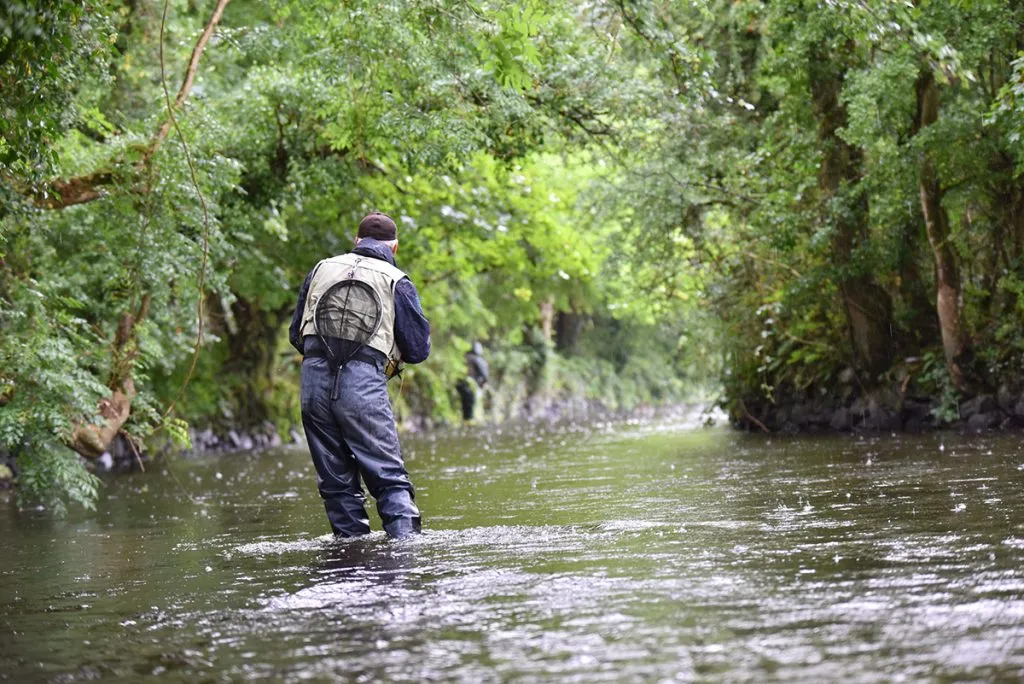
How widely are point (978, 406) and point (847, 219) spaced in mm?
2817

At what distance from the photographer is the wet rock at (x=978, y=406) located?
16203 mm

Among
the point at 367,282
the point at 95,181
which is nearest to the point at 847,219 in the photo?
the point at 95,181

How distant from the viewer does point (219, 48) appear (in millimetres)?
20078

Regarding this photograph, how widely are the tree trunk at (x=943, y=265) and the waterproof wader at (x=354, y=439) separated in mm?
9624

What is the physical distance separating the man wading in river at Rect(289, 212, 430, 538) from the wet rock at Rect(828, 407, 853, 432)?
11825 millimetres

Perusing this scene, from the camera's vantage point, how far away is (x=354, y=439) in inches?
317

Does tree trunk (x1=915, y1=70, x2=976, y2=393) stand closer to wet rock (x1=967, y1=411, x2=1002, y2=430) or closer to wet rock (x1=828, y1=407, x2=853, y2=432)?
wet rock (x1=967, y1=411, x2=1002, y2=430)

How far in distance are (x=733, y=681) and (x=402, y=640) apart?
4.41ft

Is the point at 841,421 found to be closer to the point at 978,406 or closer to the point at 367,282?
the point at 978,406

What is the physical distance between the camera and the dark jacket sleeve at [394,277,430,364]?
8.09 m

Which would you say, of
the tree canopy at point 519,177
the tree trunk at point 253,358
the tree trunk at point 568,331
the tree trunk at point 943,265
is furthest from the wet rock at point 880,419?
the tree trunk at point 568,331

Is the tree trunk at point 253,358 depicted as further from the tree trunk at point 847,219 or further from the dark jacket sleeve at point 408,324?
the dark jacket sleeve at point 408,324

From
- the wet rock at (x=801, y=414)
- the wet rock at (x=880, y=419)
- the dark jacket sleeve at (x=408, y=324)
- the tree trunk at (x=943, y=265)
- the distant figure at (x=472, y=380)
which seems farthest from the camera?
the distant figure at (x=472, y=380)

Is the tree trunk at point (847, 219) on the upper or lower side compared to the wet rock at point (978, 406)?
upper
